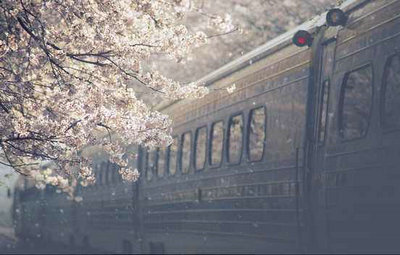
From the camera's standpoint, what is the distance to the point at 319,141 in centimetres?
912

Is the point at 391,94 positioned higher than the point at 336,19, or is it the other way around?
the point at 336,19

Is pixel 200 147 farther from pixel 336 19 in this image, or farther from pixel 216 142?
pixel 336 19

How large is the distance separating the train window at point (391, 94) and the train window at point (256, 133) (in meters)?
3.12

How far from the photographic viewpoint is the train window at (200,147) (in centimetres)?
1380

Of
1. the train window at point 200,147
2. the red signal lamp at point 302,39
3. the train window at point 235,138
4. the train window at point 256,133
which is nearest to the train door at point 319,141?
the red signal lamp at point 302,39

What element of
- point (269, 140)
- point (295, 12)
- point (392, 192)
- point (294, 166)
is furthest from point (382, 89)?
point (295, 12)

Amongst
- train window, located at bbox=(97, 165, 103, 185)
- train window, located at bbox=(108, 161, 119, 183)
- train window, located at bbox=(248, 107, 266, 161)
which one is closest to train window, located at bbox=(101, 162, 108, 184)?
train window, located at bbox=(97, 165, 103, 185)

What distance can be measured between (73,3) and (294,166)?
3224 mm

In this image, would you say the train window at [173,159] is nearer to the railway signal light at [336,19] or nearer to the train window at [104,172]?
the train window at [104,172]

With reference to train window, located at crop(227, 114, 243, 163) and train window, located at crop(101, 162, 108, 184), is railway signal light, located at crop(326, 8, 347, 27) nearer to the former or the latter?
train window, located at crop(227, 114, 243, 163)

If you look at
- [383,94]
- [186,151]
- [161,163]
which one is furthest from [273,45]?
[161,163]

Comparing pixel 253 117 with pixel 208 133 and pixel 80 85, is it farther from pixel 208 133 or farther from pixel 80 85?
pixel 80 85

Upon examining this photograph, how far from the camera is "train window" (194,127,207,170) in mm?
13805

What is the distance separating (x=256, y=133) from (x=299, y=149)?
1.77 meters
